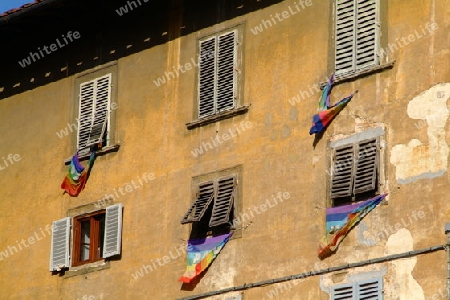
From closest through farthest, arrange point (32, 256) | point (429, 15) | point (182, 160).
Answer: point (429, 15), point (182, 160), point (32, 256)

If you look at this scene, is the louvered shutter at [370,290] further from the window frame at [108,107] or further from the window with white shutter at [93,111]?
the window with white shutter at [93,111]

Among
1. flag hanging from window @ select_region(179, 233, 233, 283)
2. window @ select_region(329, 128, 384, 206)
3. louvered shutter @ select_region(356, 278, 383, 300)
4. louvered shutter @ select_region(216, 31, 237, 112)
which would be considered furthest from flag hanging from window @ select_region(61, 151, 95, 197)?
louvered shutter @ select_region(356, 278, 383, 300)

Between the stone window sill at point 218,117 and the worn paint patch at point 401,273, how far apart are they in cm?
419

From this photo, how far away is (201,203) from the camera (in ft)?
94.7

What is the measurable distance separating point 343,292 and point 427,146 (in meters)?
2.62

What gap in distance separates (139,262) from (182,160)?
195cm

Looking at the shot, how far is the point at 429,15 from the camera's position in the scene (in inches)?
1062

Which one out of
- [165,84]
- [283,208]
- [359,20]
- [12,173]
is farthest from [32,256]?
[359,20]

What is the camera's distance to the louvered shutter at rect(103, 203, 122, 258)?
30.1 metres

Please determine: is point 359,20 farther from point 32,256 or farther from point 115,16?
point 32,256

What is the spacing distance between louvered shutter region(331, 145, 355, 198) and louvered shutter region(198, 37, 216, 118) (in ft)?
10.1

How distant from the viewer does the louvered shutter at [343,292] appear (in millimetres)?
26109

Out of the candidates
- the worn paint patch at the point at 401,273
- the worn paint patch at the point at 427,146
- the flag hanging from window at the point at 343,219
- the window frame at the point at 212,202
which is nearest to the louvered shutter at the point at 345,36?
the worn paint patch at the point at 427,146

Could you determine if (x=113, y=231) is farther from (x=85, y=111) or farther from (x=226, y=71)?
(x=226, y=71)
